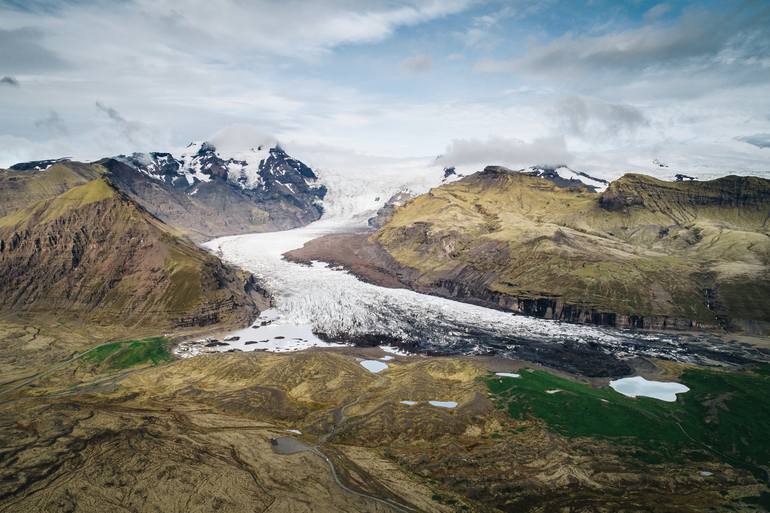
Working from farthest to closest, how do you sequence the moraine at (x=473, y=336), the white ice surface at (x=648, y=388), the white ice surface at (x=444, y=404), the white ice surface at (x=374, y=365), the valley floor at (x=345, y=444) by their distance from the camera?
the moraine at (x=473, y=336) < the white ice surface at (x=374, y=365) < the white ice surface at (x=648, y=388) < the white ice surface at (x=444, y=404) < the valley floor at (x=345, y=444)

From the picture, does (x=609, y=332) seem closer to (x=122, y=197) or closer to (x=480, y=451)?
(x=480, y=451)

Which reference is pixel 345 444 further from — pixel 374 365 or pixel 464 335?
pixel 464 335

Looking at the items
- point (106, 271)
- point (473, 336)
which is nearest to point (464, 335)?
point (473, 336)

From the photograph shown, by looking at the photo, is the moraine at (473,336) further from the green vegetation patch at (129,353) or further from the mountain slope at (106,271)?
the mountain slope at (106,271)

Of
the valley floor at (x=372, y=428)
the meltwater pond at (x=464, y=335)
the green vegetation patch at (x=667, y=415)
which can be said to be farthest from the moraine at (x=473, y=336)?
the green vegetation patch at (x=667, y=415)

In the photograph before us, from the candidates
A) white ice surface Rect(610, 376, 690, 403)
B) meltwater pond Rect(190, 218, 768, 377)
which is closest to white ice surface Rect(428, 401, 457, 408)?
meltwater pond Rect(190, 218, 768, 377)

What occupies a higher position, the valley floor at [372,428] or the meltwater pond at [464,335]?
the meltwater pond at [464,335]
